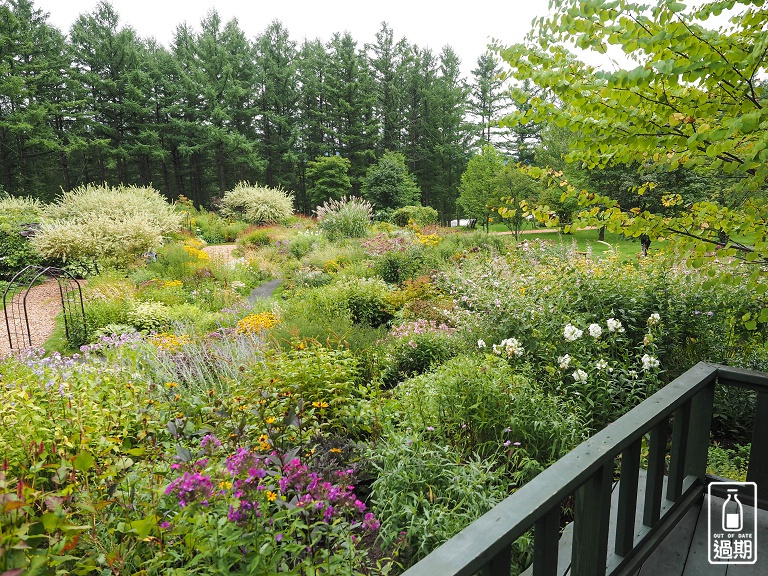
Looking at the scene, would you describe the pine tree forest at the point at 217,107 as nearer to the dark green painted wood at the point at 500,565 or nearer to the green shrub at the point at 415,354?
the green shrub at the point at 415,354

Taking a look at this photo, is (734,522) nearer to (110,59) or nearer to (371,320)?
(371,320)

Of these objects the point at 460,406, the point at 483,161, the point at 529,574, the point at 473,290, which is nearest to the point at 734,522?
the point at 529,574

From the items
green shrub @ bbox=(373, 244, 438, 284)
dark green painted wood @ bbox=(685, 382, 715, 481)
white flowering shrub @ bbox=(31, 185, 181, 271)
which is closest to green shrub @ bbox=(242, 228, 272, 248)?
white flowering shrub @ bbox=(31, 185, 181, 271)

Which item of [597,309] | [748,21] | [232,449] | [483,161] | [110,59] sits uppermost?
[110,59]

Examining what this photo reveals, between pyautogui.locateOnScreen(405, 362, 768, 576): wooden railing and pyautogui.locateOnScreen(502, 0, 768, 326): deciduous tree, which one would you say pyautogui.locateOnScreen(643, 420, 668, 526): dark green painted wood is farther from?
pyautogui.locateOnScreen(502, 0, 768, 326): deciduous tree

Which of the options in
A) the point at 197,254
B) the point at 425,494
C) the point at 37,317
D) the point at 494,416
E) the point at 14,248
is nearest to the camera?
the point at 425,494

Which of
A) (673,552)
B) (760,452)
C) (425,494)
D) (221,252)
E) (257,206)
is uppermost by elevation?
(257,206)

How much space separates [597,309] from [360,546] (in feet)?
8.80

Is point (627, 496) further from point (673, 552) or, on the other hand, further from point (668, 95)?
point (668, 95)

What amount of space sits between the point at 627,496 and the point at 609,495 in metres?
0.27

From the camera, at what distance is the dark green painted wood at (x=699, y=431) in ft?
7.02

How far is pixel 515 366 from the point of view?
354cm

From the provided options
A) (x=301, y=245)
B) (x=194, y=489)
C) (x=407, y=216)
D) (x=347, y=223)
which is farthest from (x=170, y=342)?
(x=407, y=216)

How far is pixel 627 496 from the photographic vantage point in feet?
5.32
